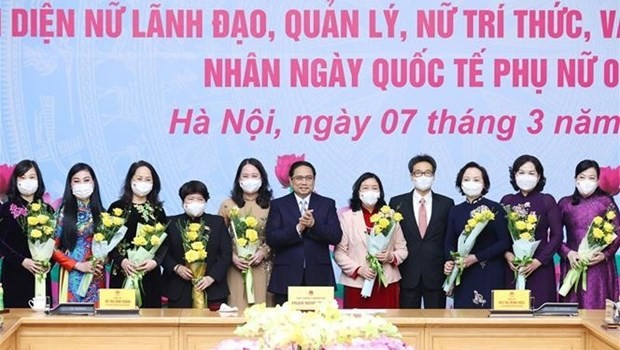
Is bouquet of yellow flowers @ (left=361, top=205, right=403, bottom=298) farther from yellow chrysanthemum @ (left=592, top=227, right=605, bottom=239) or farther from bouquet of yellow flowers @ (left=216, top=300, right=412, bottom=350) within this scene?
bouquet of yellow flowers @ (left=216, top=300, right=412, bottom=350)

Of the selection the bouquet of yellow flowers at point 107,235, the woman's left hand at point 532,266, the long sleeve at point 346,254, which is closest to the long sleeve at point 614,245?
the woman's left hand at point 532,266

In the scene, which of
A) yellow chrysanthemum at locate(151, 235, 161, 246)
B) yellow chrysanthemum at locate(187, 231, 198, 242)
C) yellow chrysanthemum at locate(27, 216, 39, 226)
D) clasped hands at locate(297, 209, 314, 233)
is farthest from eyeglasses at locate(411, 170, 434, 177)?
yellow chrysanthemum at locate(27, 216, 39, 226)

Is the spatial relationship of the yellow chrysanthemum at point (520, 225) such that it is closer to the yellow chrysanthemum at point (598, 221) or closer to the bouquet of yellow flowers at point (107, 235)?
Answer: the yellow chrysanthemum at point (598, 221)

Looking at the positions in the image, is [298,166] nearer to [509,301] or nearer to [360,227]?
[360,227]

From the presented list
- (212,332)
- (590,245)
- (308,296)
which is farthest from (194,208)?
(590,245)

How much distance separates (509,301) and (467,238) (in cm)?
102

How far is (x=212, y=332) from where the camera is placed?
5.50m

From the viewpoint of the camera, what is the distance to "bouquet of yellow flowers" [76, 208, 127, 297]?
6.38 m

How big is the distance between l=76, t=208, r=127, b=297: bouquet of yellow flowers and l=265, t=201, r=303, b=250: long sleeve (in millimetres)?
806

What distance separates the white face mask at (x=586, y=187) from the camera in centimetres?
686

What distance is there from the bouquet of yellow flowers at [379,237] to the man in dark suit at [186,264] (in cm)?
79

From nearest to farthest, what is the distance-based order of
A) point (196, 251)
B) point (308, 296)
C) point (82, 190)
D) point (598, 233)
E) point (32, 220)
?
point (308, 296) < point (32, 220) < point (196, 251) < point (598, 233) < point (82, 190)

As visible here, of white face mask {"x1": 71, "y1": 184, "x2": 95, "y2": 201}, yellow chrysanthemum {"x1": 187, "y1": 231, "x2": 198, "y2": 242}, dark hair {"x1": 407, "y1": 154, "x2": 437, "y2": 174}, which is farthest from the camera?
dark hair {"x1": 407, "y1": 154, "x2": 437, "y2": 174}

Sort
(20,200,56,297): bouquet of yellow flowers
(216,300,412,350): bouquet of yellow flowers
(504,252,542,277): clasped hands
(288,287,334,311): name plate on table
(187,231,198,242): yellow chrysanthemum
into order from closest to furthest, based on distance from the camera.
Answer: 1. (216,300,412,350): bouquet of yellow flowers
2. (288,287,334,311): name plate on table
3. (20,200,56,297): bouquet of yellow flowers
4. (187,231,198,242): yellow chrysanthemum
5. (504,252,542,277): clasped hands
